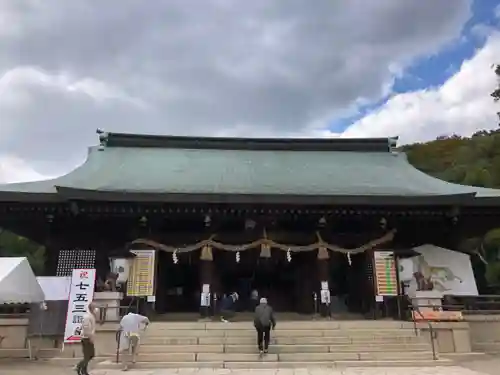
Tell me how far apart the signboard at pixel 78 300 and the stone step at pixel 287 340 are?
5.68 ft

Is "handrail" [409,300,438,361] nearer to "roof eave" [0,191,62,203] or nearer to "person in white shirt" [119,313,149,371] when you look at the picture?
"person in white shirt" [119,313,149,371]

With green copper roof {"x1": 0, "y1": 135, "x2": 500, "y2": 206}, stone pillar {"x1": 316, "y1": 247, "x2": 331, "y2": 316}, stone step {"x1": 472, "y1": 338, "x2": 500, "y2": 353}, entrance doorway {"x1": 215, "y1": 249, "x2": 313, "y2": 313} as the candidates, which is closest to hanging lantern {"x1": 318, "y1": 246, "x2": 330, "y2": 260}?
stone pillar {"x1": 316, "y1": 247, "x2": 331, "y2": 316}

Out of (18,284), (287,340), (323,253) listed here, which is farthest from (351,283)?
(18,284)

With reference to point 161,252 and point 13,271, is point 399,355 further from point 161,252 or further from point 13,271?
point 13,271

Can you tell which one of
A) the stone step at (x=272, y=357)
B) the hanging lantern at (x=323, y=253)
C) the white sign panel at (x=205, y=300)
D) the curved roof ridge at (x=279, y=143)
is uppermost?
the curved roof ridge at (x=279, y=143)

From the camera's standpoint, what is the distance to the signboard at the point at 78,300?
1060cm

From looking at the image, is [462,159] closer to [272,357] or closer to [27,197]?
[272,357]

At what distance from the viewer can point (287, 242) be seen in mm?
13656

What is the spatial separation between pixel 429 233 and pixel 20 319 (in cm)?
1271

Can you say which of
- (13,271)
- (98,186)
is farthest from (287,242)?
(13,271)

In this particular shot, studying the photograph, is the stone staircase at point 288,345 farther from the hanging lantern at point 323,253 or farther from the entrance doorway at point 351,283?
the hanging lantern at point 323,253

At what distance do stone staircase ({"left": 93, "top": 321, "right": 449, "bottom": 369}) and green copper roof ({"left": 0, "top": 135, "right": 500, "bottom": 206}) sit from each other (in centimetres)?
375

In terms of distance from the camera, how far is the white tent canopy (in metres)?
10.9

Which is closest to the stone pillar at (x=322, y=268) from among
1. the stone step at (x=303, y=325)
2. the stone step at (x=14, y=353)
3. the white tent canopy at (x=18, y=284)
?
the stone step at (x=303, y=325)
